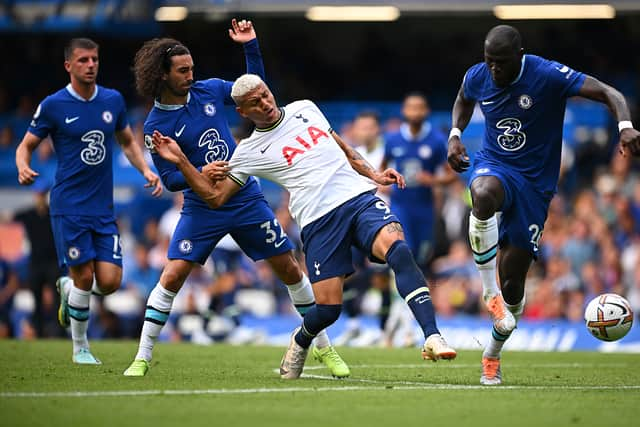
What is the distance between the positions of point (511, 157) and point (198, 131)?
2.55 meters

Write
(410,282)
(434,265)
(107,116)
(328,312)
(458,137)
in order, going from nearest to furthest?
(410,282)
(328,312)
(458,137)
(107,116)
(434,265)

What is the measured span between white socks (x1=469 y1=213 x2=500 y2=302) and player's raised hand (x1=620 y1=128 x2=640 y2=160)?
1144mm

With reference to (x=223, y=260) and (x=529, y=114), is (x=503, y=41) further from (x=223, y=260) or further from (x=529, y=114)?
(x=223, y=260)

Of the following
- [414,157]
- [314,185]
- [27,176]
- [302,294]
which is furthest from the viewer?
[414,157]

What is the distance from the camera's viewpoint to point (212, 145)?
953cm

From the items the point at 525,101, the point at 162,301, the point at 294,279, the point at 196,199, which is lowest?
the point at 162,301

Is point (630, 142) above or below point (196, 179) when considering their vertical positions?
above

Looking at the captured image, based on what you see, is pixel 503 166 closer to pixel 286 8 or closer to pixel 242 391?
pixel 242 391

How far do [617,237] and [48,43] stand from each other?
15.9 meters

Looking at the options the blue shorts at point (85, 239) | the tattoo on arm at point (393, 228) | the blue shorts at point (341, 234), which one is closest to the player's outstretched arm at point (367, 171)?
the blue shorts at point (341, 234)

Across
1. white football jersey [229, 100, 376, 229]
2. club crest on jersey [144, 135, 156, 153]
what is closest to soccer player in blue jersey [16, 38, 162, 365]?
club crest on jersey [144, 135, 156, 153]

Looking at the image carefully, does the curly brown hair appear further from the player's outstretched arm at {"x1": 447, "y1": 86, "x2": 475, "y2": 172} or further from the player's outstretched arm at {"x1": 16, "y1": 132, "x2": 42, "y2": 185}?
the player's outstretched arm at {"x1": 447, "y1": 86, "x2": 475, "y2": 172}

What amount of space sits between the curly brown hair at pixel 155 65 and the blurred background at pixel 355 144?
20.6 feet

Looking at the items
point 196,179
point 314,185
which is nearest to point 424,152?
point 314,185
